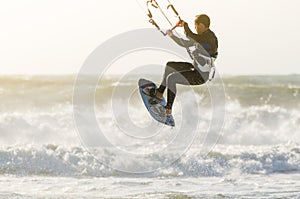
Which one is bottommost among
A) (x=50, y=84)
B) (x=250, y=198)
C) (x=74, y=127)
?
(x=250, y=198)

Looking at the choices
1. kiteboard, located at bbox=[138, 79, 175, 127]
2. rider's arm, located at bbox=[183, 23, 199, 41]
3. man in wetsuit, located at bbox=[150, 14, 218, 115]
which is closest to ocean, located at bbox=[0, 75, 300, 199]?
kiteboard, located at bbox=[138, 79, 175, 127]

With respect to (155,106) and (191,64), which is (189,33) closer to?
(191,64)

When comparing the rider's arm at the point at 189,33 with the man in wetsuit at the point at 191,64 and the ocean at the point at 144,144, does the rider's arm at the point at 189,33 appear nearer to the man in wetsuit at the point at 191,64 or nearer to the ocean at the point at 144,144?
the man in wetsuit at the point at 191,64

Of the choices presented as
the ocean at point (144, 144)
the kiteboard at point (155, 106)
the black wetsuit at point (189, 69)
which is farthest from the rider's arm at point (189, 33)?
the ocean at point (144, 144)

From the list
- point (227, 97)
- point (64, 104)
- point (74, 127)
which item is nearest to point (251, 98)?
point (227, 97)

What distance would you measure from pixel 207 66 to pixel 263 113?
17.2m

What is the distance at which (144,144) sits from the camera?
66.5 ft

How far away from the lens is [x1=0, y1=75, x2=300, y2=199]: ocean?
1393 cm

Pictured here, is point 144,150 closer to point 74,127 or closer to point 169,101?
point 74,127

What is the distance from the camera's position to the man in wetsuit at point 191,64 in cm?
991

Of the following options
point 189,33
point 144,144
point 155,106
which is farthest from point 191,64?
point 144,144

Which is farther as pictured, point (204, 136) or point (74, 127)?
point (74, 127)

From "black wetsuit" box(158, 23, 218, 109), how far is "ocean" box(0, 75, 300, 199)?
9.57ft

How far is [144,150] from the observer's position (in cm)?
1927
